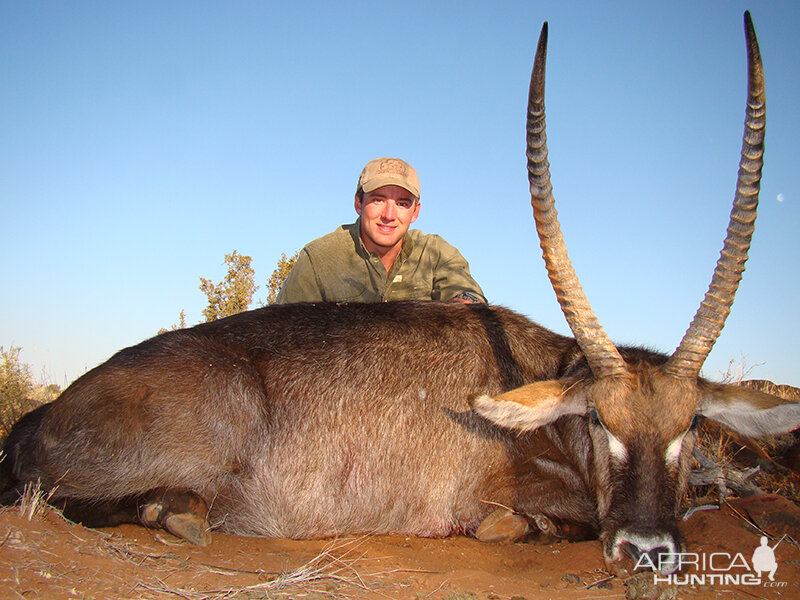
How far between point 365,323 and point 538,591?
226cm

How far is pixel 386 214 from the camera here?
6.96 meters

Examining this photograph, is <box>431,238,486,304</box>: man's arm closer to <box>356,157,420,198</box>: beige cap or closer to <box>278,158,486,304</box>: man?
<box>278,158,486,304</box>: man

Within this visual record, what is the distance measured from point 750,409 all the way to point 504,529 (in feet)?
5.50

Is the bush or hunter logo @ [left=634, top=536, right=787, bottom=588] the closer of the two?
hunter logo @ [left=634, top=536, right=787, bottom=588]

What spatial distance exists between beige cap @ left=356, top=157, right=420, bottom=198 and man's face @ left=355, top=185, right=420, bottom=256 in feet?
0.33

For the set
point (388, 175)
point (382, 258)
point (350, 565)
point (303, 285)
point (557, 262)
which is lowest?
point (350, 565)

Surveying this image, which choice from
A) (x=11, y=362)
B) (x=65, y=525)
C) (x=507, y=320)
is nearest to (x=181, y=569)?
(x=65, y=525)

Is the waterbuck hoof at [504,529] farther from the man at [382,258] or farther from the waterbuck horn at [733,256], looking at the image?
the man at [382,258]

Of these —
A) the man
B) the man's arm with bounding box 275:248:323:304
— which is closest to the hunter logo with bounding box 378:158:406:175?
the man

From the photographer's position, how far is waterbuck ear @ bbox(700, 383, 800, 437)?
12.3 feet

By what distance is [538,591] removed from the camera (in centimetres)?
324

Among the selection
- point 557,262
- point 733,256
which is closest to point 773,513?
point 733,256

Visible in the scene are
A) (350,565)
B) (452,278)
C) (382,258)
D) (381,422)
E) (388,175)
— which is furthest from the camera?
(382,258)

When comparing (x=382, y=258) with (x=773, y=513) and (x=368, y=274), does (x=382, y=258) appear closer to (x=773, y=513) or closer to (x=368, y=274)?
(x=368, y=274)
